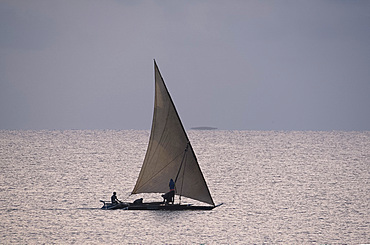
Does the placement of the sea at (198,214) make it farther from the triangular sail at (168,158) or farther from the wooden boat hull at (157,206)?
the triangular sail at (168,158)

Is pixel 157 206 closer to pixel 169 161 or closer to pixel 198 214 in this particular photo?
pixel 169 161

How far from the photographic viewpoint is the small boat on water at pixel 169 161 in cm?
4378

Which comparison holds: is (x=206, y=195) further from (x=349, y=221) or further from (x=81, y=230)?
(x=349, y=221)

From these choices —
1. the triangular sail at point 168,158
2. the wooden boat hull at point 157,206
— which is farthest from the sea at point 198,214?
the triangular sail at point 168,158

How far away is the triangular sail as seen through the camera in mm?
43750

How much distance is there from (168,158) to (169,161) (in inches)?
9.0

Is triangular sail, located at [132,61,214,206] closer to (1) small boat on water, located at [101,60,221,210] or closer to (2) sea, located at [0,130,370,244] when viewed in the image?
(1) small boat on water, located at [101,60,221,210]

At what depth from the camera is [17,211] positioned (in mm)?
50031

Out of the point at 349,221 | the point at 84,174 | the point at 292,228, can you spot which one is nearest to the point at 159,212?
the point at 292,228

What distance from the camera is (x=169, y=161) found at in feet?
145

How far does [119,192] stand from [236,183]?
1730cm

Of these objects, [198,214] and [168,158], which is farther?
[198,214]

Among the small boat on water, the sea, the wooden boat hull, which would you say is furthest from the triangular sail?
the sea

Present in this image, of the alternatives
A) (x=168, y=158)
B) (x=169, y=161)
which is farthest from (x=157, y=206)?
(x=168, y=158)
